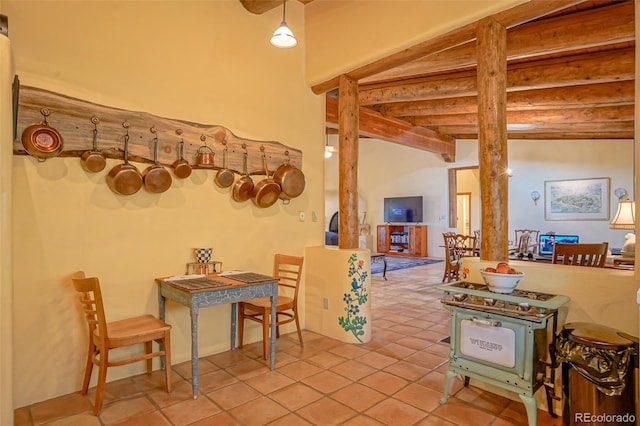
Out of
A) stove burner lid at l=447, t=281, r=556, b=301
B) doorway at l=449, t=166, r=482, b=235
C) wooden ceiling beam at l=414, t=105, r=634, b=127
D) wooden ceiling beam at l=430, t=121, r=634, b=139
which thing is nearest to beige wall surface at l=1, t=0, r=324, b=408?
stove burner lid at l=447, t=281, r=556, b=301

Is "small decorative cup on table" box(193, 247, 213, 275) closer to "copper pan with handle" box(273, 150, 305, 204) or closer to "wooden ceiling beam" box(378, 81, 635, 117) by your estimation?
Answer: "copper pan with handle" box(273, 150, 305, 204)

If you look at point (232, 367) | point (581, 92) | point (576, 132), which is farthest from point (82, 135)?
point (576, 132)

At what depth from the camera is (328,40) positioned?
404cm

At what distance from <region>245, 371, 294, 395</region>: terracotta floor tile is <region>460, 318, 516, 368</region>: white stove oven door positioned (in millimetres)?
1326

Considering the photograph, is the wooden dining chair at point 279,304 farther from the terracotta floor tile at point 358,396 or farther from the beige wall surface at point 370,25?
the beige wall surface at point 370,25

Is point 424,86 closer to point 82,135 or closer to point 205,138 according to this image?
point 205,138

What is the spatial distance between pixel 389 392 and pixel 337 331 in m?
1.16

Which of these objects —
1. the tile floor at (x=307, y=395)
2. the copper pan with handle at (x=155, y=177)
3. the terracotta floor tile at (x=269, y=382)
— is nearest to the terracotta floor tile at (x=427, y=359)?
the tile floor at (x=307, y=395)

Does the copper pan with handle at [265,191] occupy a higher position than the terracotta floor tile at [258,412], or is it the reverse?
the copper pan with handle at [265,191]

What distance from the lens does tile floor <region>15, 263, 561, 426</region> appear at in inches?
92.4

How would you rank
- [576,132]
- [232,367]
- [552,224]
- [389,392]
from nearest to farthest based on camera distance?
[389,392], [232,367], [576,132], [552,224]

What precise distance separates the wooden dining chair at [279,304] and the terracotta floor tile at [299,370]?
0.82 feet

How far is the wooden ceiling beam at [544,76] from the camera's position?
4008 mm

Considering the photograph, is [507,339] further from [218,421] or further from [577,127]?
[577,127]
